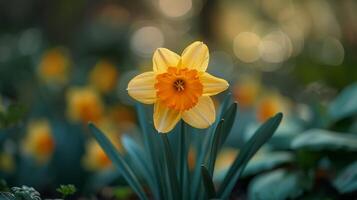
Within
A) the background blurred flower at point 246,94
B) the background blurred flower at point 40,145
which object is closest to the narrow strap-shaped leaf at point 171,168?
the background blurred flower at point 40,145

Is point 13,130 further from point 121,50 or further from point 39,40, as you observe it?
point 121,50

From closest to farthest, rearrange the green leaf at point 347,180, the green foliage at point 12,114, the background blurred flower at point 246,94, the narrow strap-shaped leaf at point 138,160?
1. the narrow strap-shaped leaf at point 138,160
2. the green foliage at point 12,114
3. the green leaf at point 347,180
4. the background blurred flower at point 246,94

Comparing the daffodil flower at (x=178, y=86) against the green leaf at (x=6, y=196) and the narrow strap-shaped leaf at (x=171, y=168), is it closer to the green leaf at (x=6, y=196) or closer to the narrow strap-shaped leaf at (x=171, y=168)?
the narrow strap-shaped leaf at (x=171, y=168)

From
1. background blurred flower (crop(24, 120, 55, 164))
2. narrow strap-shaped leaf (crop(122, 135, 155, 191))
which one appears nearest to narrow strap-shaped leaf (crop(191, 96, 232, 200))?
narrow strap-shaped leaf (crop(122, 135, 155, 191))

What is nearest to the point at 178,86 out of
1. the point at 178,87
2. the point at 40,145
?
the point at 178,87

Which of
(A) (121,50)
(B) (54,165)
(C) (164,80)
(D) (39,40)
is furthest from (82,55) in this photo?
(C) (164,80)

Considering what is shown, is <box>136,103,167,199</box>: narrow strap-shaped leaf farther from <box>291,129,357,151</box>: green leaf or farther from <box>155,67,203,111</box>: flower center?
<box>291,129,357,151</box>: green leaf
